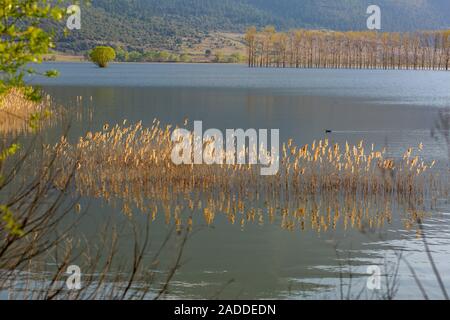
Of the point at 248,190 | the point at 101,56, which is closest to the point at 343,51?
the point at 101,56

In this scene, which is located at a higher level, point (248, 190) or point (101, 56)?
point (248, 190)

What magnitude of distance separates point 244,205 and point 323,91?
46.1 meters

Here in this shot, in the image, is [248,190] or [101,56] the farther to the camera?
[101,56]

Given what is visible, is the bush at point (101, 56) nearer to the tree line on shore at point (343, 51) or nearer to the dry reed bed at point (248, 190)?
the tree line on shore at point (343, 51)

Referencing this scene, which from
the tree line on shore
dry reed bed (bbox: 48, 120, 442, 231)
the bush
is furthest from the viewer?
the tree line on shore

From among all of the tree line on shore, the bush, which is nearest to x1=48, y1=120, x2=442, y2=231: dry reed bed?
the bush

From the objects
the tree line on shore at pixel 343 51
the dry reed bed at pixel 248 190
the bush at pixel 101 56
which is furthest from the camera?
the tree line on shore at pixel 343 51

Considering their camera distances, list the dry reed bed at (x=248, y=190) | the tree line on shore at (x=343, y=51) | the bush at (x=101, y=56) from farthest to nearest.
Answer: the tree line on shore at (x=343, y=51)
the bush at (x=101, y=56)
the dry reed bed at (x=248, y=190)

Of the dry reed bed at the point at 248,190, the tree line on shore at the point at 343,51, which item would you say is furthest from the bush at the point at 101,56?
the dry reed bed at the point at 248,190

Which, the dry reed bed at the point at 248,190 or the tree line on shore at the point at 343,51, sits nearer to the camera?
the dry reed bed at the point at 248,190

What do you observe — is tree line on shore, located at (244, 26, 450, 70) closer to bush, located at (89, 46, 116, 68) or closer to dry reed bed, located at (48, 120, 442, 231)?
bush, located at (89, 46, 116, 68)

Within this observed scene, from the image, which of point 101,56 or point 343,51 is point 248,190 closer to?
point 101,56

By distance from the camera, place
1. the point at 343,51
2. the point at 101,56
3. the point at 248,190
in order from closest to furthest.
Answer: the point at 248,190 < the point at 101,56 < the point at 343,51

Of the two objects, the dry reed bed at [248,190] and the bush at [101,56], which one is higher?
the dry reed bed at [248,190]
